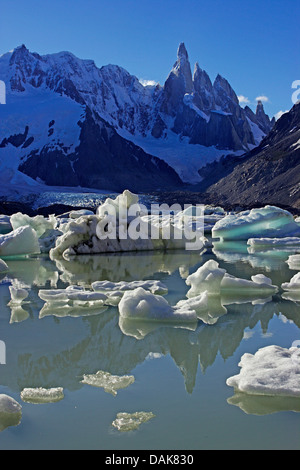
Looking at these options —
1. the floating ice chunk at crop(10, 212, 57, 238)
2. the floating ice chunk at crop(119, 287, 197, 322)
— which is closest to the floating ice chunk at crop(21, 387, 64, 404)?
the floating ice chunk at crop(119, 287, 197, 322)

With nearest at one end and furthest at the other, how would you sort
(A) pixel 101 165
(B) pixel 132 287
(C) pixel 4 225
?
(B) pixel 132 287 → (C) pixel 4 225 → (A) pixel 101 165

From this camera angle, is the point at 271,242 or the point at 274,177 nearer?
the point at 271,242

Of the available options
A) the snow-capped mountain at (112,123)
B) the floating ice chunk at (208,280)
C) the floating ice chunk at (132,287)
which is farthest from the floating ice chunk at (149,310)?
the snow-capped mountain at (112,123)

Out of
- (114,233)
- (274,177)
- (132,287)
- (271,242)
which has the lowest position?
(132,287)

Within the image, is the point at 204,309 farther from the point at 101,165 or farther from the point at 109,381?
the point at 101,165

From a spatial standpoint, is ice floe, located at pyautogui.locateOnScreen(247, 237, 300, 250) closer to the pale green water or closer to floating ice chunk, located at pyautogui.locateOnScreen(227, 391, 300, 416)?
the pale green water

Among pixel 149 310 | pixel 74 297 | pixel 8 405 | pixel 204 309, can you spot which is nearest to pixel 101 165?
pixel 74 297

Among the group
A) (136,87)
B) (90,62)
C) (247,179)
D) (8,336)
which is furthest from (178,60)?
(8,336)
